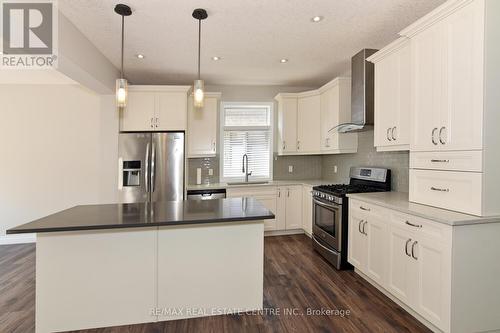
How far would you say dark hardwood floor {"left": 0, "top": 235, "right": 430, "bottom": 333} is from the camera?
2051mm

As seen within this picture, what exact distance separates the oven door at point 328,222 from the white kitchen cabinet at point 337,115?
0.98 m

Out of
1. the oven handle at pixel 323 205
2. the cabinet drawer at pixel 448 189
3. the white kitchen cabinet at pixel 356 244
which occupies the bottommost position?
the white kitchen cabinet at pixel 356 244

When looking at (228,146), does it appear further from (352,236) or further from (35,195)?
(35,195)

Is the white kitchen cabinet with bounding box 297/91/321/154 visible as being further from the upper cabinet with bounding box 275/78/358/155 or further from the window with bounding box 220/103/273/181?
the window with bounding box 220/103/273/181

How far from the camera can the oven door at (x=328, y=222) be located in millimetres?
3146

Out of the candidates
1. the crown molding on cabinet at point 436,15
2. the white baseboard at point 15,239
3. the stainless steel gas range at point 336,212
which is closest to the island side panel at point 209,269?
the stainless steel gas range at point 336,212

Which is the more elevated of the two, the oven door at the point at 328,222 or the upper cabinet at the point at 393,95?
the upper cabinet at the point at 393,95

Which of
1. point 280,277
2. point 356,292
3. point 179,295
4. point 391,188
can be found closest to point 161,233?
point 179,295

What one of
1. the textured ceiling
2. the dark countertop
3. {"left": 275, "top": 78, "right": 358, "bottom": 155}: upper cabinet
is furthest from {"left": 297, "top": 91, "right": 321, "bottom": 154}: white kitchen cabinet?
the dark countertop

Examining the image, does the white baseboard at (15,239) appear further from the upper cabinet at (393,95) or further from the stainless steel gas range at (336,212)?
the upper cabinet at (393,95)

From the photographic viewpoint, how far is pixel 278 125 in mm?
4867

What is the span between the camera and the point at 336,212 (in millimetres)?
3174

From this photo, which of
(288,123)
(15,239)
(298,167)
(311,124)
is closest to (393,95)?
(311,124)

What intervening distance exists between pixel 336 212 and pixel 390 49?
1923 mm
